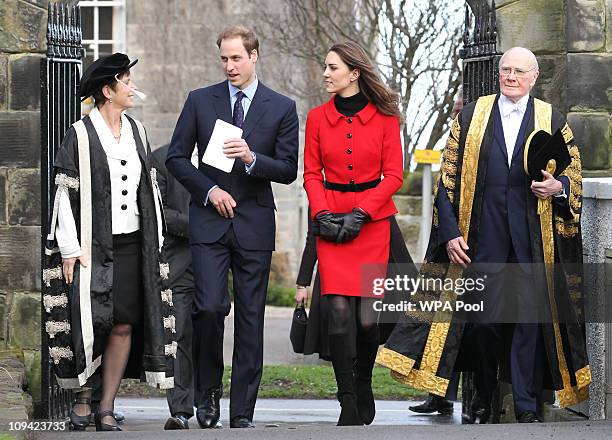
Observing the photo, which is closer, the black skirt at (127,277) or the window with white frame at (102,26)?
the black skirt at (127,277)

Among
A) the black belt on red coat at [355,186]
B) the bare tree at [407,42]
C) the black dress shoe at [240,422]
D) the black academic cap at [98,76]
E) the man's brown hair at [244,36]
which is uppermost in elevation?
the bare tree at [407,42]

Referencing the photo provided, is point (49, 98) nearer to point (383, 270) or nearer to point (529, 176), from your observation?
point (383, 270)

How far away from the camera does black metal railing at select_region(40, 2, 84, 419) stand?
9938 millimetres

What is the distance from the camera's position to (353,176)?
349 inches

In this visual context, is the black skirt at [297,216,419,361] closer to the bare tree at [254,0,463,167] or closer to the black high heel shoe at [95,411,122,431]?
the black high heel shoe at [95,411,122,431]

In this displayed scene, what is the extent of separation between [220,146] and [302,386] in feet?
15.9

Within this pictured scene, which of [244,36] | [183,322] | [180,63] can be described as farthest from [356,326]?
[180,63]

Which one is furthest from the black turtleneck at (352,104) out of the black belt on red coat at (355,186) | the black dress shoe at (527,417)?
the black dress shoe at (527,417)

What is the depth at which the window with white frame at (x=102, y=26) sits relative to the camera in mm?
22656

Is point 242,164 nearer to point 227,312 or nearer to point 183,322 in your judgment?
point 227,312

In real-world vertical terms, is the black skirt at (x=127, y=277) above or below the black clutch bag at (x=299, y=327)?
above

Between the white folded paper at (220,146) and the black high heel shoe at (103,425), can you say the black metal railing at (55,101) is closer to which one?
the black high heel shoe at (103,425)

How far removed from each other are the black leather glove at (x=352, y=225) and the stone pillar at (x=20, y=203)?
97.9 inches

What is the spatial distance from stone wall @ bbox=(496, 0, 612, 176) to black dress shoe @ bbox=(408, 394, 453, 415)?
197cm
